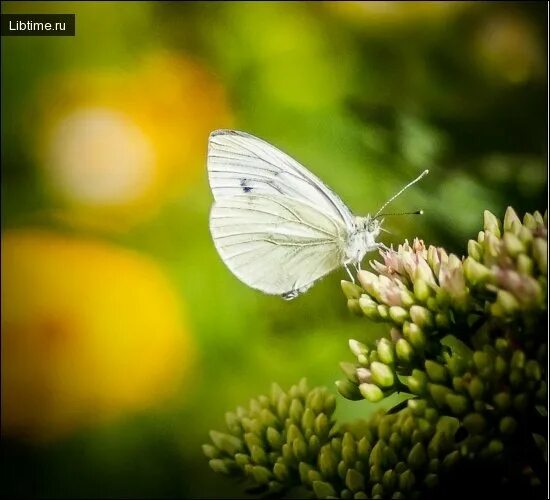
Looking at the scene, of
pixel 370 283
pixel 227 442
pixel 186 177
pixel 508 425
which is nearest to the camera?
pixel 508 425

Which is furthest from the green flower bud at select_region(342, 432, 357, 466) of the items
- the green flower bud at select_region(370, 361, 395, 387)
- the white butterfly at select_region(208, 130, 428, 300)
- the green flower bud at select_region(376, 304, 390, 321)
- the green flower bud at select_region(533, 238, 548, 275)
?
the green flower bud at select_region(533, 238, 548, 275)

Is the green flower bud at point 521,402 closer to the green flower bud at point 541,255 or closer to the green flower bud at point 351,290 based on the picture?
the green flower bud at point 541,255

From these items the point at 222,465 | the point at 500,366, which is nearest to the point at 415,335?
the point at 500,366

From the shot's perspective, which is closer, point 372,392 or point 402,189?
point 372,392

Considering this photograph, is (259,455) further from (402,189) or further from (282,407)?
(402,189)

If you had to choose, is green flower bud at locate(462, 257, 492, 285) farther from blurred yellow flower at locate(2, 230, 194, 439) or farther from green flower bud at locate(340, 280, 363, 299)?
blurred yellow flower at locate(2, 230, 194, 439)

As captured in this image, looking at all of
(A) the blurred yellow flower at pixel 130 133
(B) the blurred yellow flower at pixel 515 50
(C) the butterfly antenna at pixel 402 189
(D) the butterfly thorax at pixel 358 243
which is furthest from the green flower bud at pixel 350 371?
(B) the blurred yellow flower at pixel 515 50
